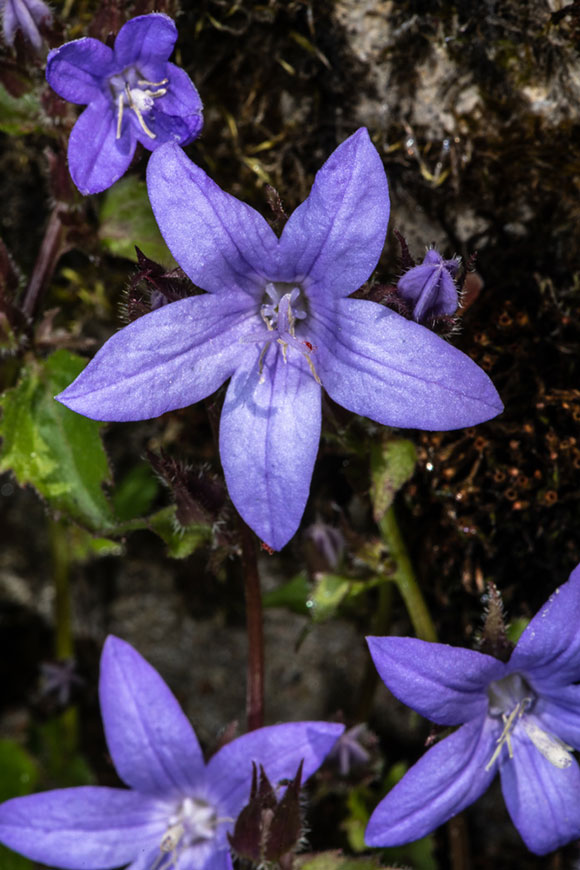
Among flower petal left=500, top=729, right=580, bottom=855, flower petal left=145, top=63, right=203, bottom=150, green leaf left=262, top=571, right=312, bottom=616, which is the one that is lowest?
green leaf left=262, top=571, right=312, bottom=616

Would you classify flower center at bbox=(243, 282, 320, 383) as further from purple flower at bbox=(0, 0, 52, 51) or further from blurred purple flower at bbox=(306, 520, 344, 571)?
purple flower at bbox=(0, 0, 52, 51)

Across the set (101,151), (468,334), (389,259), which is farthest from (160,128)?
(468,334)

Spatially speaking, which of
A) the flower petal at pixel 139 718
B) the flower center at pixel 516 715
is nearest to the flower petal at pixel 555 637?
the flower center at pixel 516 715

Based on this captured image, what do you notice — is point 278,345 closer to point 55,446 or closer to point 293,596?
point 55,446

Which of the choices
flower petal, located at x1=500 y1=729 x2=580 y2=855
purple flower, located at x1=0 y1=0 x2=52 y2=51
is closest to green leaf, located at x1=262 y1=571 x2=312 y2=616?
flower petal, located at x1=500 y1=729 x2=580 y2=855

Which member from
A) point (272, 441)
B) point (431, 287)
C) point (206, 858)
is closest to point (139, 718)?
point (206, 858)
